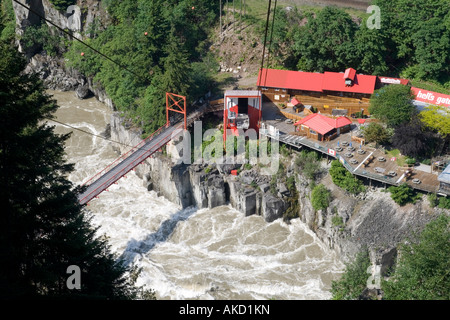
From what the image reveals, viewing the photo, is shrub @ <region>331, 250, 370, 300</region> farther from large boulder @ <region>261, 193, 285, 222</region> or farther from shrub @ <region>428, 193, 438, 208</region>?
large boulder @ <region>261, 193, 285, 222</region>

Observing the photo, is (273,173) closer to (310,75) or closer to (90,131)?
(310,75)

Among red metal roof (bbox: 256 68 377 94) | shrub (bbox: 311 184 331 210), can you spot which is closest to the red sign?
red metal roof (bbox: 256 68 377 94)

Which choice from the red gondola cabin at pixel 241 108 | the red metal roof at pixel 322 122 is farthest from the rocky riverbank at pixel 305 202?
the red gondola cabin at pixel 241 108

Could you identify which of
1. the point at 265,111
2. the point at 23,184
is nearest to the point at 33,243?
the point at 23,184

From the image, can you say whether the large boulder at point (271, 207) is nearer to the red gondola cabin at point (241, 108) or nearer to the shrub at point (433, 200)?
the red gondola cabin at point (241, 108)

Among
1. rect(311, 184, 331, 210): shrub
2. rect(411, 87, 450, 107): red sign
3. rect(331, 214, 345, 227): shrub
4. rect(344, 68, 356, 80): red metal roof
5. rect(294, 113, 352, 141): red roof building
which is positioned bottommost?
rect(331, 214, 345, 227): shrub
